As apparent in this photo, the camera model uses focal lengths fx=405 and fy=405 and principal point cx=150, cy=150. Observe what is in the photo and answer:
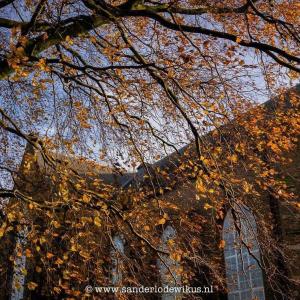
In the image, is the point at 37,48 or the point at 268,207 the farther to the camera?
the point at 268,207

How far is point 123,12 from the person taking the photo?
269 inches

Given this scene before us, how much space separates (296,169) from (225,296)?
15.7 feet

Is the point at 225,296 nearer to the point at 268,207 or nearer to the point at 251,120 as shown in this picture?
the point at 268,207

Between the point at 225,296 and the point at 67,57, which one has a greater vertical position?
the point at 67,57

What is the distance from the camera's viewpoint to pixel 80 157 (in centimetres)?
844

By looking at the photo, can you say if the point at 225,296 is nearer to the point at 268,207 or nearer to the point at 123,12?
the point at 268,207

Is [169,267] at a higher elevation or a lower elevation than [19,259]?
lower

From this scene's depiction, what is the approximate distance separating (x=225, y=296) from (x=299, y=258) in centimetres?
330

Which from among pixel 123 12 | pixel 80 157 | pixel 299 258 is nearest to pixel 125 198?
pixel 80 157

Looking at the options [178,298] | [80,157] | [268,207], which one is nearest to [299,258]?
[268,207]

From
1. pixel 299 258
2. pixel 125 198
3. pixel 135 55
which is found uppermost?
pixel 135 55

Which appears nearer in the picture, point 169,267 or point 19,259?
point 169,267

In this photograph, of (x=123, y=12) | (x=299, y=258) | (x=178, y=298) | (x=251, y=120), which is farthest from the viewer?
(x=299, y=258)

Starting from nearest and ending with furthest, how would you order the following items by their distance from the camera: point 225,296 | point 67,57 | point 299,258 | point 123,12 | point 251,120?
point 123,12
point 67,57
point 251,120
point 299,258
point 225,296
